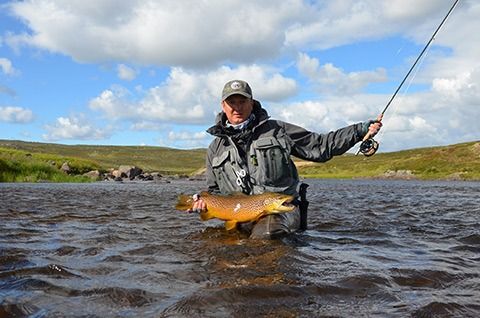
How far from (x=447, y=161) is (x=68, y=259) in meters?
103

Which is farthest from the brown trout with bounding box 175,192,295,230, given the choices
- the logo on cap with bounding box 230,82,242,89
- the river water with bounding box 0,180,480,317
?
the logo on cap with bounding box 230,82,242,89

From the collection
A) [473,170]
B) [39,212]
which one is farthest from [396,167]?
[39,212]

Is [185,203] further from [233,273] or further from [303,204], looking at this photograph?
[233,273]

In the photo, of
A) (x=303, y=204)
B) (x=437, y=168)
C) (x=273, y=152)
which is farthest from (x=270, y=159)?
(x=437, y=168)

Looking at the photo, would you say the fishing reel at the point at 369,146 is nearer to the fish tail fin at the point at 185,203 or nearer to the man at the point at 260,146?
the man at the point at 260,146

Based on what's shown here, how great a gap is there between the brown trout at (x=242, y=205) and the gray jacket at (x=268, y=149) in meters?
0.62

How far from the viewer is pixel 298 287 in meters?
4.50

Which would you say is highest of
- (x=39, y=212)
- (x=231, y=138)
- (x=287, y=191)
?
(x=231, y=138)

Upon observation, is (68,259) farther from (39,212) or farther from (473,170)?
(473,170)

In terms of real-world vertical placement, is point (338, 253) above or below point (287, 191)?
below

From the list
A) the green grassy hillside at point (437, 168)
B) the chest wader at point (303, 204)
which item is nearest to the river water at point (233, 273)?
the chest wader at point (303, 204)

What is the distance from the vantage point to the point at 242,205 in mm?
7246

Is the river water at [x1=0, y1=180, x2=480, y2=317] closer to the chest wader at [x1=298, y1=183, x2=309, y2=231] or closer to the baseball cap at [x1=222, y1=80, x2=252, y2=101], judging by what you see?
the chest wader at [x1=298, y1=183, x2=309, y2=231]

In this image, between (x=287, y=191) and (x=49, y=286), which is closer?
(x=49, y=286)
